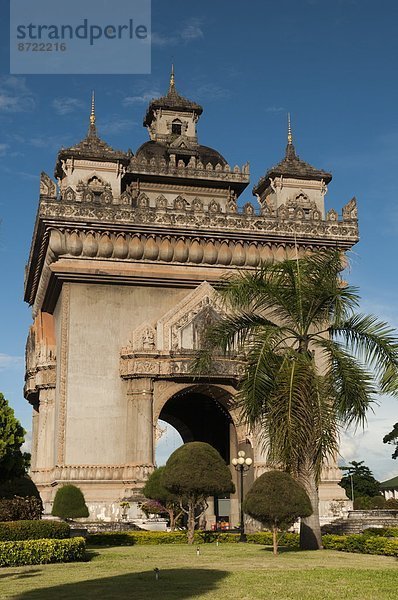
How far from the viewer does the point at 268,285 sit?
1955 cm

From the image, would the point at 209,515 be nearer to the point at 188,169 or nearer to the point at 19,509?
the point at 188,169

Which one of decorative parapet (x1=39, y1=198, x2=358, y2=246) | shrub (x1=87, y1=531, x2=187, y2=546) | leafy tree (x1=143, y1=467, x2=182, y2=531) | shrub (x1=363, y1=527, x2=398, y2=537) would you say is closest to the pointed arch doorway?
leafy tree (x1=143, y1=467, x2=182, y2=531)

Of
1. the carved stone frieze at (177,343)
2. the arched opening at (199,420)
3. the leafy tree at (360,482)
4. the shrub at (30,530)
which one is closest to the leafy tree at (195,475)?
the shrub at (30,530)

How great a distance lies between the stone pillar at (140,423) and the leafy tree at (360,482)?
39.5 m

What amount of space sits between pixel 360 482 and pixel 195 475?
167ft

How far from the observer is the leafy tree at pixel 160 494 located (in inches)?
936

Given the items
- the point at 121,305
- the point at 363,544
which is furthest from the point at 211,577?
the point at 121,305

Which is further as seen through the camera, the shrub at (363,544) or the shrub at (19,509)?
the shrub at (363,544)

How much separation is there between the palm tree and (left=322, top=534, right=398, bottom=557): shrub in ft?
2.67

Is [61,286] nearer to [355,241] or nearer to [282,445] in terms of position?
[355,241]

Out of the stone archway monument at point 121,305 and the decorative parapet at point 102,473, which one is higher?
the stone archway monument at point 121,305

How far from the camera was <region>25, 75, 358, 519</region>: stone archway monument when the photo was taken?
2739cm

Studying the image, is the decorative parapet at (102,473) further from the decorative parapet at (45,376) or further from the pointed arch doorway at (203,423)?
the pointed arch doorway at (203,423)

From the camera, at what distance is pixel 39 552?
51.9 ft
